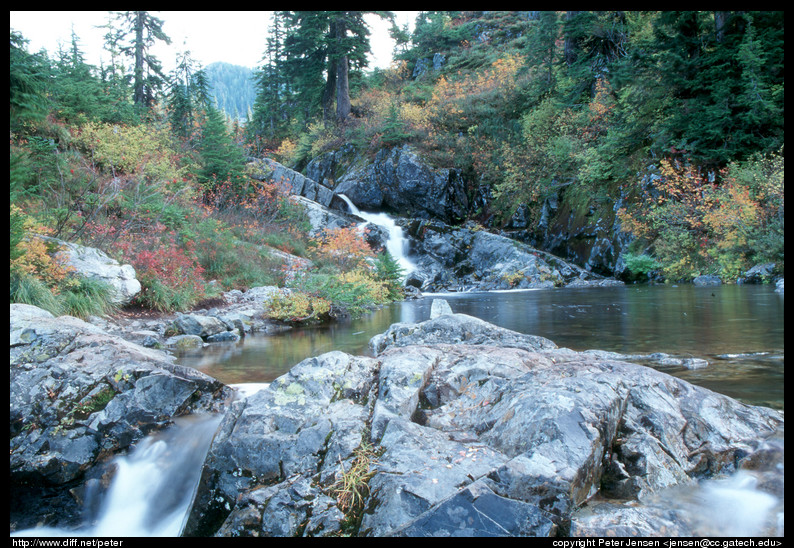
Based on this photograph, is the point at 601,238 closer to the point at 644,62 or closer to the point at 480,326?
the point at 644,62

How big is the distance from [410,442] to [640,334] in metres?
5.37

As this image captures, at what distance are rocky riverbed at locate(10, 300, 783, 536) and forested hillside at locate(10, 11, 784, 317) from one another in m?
4.67

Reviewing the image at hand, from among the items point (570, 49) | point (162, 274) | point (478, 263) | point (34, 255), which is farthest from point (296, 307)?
point (570, 49)

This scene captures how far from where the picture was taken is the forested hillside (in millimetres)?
10094

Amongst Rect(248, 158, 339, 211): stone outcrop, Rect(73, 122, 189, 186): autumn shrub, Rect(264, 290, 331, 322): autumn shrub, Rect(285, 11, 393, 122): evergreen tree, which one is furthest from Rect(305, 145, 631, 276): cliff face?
Rect(264, 290, 331, 322): autumn shrub

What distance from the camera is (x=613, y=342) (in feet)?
19.6

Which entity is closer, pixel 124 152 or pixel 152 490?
pixel 152 490

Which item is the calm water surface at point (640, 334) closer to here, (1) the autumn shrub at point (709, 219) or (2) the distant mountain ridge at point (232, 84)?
(1) the autumn shrub at point (709, 219)

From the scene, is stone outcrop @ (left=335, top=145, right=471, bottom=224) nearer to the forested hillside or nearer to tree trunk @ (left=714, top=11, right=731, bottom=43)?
the forested hillside

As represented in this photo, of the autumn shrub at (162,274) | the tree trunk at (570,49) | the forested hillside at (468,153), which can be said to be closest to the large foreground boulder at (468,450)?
the forested hillside at (468,153)

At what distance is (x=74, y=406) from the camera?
128 inches

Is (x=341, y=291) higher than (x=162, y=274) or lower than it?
lower

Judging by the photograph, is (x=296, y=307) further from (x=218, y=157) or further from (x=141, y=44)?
(x=141, y=44)

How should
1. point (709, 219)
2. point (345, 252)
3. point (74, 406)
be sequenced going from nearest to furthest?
point (74, 406), point (709, 219), point (345, 252)
